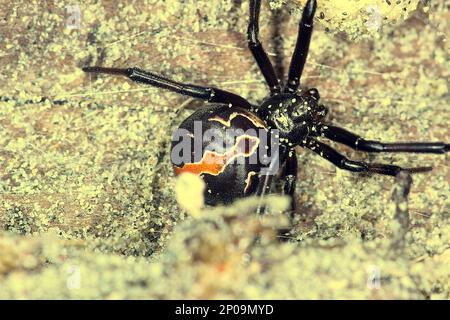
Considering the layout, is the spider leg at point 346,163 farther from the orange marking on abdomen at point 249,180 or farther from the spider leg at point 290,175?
the orange marking on abdomen at point 249,180

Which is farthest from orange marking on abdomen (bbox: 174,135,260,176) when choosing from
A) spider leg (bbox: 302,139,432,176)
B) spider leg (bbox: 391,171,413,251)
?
spider leg (bbox: 391,171,413,251)

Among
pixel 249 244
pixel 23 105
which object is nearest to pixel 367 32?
pixel 249 244

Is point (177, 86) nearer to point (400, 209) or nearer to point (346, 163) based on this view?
point (346, 163)

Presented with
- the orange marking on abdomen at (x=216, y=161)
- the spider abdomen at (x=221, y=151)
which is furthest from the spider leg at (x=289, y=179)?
the orange marking on abdomen at (x=216, y=161)

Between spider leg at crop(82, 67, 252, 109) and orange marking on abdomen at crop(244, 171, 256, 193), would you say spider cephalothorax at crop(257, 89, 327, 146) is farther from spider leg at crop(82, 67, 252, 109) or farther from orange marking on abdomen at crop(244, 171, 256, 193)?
orange marking on abdomen at crop(244, 171, 256, 193)

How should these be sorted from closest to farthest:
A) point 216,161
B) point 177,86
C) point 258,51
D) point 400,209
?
1. point 216,161
2. point 400,209
3. point 177,86
4. point 258,51

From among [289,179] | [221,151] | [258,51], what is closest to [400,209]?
[289,179]
